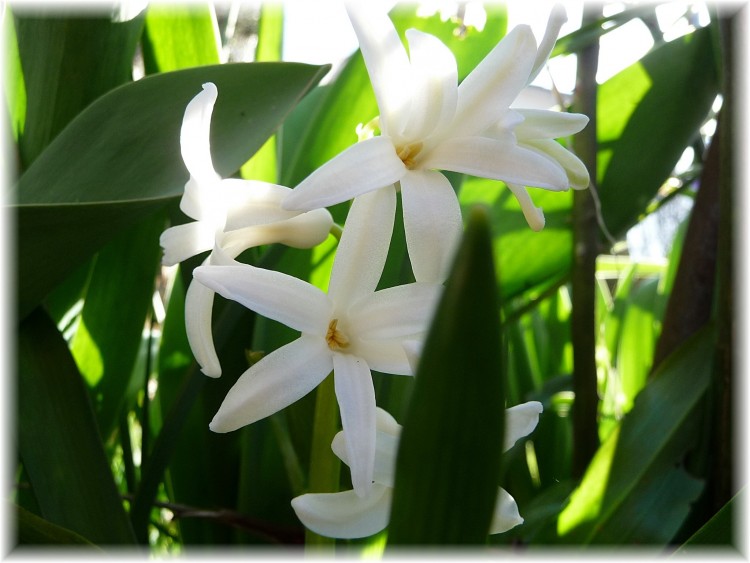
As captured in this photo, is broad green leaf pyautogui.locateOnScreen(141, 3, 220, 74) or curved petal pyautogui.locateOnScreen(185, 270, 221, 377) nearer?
curved petal pyautogui.locateOnScreen(185, 270, 221, 377)

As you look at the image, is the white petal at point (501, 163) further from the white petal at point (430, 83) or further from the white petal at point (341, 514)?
the white petal at point (341, 514)

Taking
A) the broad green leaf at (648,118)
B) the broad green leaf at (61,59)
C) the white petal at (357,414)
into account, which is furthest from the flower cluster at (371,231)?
the broad green leaf at (648,118)

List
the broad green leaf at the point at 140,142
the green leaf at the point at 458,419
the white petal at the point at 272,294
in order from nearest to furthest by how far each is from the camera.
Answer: the green leaf at the point at 458,419 < the white petal at the point at 272,294 < the broad green leaf at the point at 140,142

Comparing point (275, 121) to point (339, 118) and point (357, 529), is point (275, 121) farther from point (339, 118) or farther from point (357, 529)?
point (357, 529)

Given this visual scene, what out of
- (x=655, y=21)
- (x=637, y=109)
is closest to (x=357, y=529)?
(x=637, y=109)

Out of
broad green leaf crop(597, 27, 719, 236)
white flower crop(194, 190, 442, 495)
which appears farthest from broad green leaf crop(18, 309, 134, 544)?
broad green leaf crop(597, 27, 719, 236)

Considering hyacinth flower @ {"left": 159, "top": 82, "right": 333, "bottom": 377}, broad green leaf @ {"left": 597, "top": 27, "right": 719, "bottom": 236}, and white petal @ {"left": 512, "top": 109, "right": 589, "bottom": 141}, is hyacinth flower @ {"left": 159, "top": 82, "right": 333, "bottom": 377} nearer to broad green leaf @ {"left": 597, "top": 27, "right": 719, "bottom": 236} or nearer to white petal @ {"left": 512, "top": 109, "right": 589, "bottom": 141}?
white petal @ {"left": 512, "top": 109, "right": 589, "bottom": 141}
